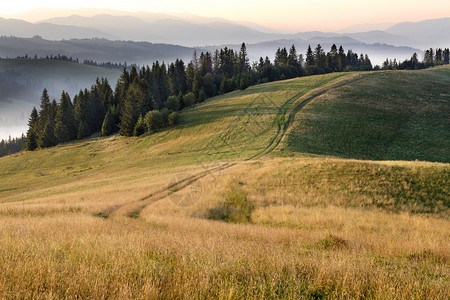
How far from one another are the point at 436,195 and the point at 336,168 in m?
7.31

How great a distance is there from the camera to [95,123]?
94.2 m

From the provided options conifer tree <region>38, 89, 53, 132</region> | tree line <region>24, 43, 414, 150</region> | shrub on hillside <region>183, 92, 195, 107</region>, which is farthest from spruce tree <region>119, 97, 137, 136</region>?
conifer tree <region>38, 89, 53, 132</region>

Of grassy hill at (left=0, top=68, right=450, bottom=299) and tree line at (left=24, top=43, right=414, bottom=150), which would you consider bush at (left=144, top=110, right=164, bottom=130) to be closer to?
tree line at (left=24, top=43, right=414, bottom=150)

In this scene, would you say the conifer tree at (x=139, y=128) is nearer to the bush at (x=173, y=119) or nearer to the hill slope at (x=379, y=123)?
the bush at (x=173, y=119)

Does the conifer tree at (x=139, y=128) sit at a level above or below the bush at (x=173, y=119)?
below

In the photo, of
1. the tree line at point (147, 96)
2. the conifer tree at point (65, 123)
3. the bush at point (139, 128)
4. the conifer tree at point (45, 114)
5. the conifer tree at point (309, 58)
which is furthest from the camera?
the conifer tree at point (309, 58)

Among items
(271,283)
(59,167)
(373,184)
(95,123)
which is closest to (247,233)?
(271,283)

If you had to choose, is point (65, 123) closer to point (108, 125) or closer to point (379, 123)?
point (108, 125)

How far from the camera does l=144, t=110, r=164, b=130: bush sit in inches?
2675

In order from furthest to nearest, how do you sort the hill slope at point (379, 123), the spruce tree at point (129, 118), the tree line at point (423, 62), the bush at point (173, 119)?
the tree line at point (423, 62), the spruce tree at point (129, 118), the bush at point (173, 119), the hill slope at point (379, 123)

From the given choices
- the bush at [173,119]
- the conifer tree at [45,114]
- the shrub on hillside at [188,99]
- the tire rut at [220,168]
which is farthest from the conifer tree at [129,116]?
the tire rut at [220,168]

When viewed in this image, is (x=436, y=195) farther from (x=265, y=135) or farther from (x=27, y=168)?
(x=27, y=168)

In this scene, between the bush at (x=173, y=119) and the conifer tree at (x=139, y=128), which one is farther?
the conifer tree at (x=139, y=128)

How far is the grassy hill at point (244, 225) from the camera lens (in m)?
4.59
